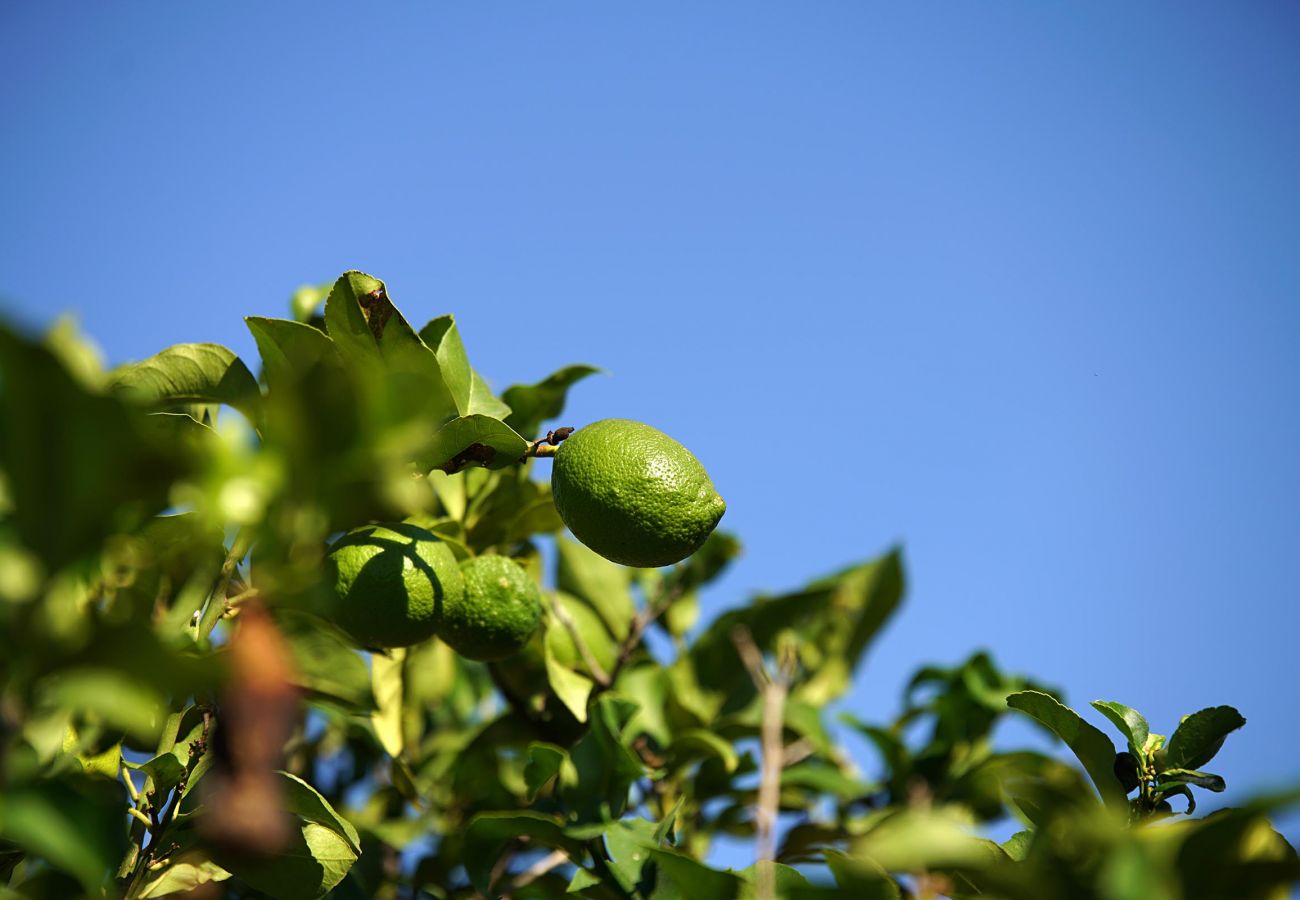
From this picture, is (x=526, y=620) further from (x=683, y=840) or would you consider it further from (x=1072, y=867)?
(x=1072, y=867)

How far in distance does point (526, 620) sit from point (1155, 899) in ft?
3.68

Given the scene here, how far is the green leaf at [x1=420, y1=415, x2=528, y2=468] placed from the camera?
56.9 inches

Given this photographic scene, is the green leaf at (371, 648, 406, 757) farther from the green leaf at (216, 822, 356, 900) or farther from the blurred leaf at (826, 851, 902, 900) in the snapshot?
the blurred leaf at (826, 851, 902, 900)

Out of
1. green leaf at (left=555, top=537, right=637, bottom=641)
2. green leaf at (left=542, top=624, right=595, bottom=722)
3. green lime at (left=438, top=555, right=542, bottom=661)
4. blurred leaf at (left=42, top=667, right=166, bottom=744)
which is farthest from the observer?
green leaf at (left=555, top=537, right=637, bottom=641)

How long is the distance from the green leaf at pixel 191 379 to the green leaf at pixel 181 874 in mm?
581

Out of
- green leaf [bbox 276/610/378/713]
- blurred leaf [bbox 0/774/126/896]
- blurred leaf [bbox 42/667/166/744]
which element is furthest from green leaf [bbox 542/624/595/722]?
blurred leaf [bbox 42/667/166/744]

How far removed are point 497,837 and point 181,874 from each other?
0.51 metres

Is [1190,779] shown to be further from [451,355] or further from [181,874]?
[181,874]

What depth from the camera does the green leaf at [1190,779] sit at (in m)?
1.29

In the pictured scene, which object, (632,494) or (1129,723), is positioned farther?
(632,494)

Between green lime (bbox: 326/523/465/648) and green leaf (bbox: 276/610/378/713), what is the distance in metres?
0.05

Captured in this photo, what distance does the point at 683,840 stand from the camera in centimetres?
232

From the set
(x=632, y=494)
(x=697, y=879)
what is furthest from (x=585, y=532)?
(x=697, y=879)

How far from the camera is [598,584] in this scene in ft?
7.72
